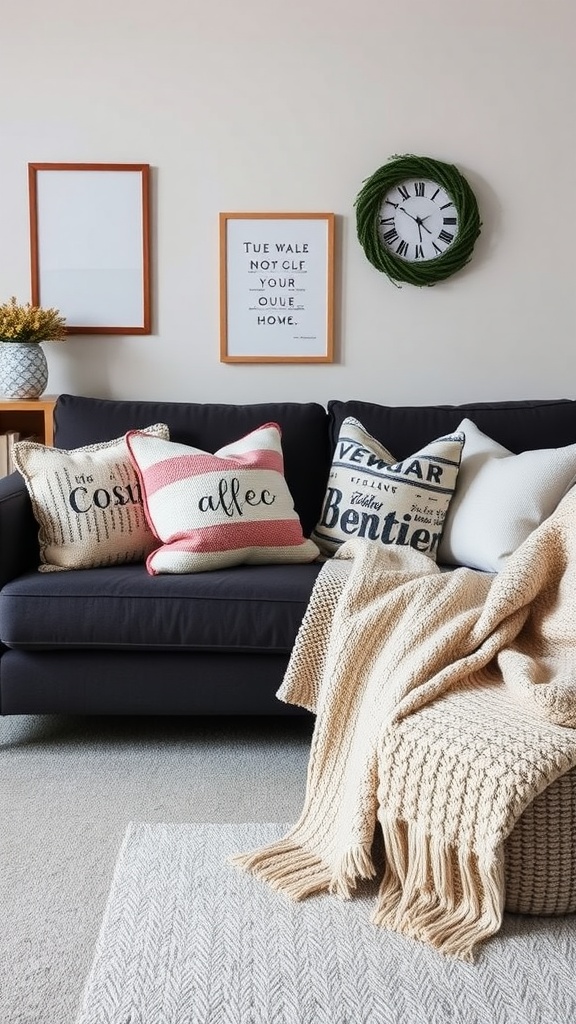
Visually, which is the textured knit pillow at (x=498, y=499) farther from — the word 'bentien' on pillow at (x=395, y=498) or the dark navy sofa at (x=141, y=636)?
the dark navy sofa at (x=141, y=636)

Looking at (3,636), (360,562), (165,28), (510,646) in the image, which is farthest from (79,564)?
(165,28)

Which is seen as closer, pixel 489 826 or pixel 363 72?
pixel 489 826

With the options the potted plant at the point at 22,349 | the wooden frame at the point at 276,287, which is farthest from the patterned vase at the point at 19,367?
the wooden frame at the point at 276,287

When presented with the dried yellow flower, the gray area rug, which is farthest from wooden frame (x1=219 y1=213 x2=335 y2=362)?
the gray area rug

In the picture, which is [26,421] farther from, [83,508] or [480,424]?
[480,424]

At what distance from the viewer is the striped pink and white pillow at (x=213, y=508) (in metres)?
2.61

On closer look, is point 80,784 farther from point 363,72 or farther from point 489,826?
point 363,72

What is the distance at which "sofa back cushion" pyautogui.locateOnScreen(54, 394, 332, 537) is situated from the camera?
3021 mm

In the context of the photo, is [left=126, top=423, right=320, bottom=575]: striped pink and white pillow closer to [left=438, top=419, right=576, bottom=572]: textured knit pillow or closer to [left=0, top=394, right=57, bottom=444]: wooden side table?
[left=438, top=419, right=576, bottom=572]: textured knit pillow

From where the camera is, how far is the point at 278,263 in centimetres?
337

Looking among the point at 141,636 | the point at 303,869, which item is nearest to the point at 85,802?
the point at 141,636

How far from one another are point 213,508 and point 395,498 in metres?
0.49

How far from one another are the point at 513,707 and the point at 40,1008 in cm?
91

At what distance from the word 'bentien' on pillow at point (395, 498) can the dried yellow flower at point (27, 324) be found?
105 cm
